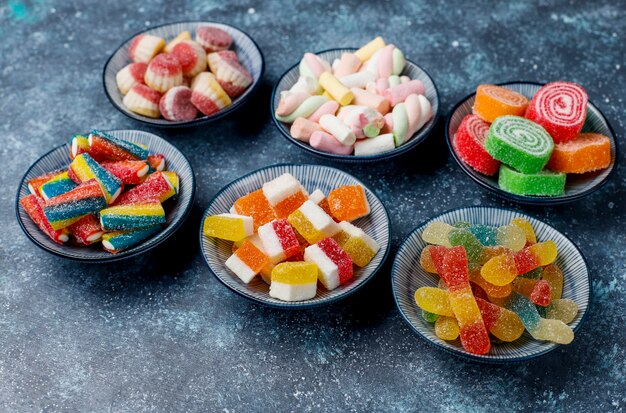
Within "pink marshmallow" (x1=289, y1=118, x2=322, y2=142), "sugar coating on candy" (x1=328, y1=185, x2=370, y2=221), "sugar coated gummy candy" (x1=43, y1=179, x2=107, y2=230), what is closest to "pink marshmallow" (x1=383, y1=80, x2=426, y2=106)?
"pink marshmallow" (x1=289, y1=118, x2=322, y2=142)

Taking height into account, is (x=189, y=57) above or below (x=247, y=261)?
above

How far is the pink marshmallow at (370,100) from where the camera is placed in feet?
5.84

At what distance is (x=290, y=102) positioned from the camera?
1780 mm

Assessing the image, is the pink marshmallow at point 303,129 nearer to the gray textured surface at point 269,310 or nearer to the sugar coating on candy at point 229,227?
the gray textured surface at point 269,310

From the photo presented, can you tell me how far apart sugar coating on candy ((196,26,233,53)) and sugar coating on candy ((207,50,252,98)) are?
7cm

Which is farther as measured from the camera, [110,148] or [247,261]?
[110,148]

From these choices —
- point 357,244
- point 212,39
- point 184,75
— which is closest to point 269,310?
point 357,244

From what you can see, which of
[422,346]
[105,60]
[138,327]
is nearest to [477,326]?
[422,346]

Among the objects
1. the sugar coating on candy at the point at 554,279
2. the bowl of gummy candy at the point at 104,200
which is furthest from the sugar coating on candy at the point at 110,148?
the sugar coating on candy at the point at 554,279

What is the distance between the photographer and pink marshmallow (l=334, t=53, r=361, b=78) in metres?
1.91

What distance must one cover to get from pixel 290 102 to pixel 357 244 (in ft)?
1.69

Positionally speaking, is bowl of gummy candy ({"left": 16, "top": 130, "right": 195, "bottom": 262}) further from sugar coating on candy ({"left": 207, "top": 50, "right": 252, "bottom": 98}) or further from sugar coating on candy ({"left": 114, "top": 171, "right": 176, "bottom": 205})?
sugar coating on candy ({"left": 207, "top": 50, "right": 252, "bottom": 98})

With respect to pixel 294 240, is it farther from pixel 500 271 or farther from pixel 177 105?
pixel 177 105

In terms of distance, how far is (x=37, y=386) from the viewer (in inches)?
56.1
